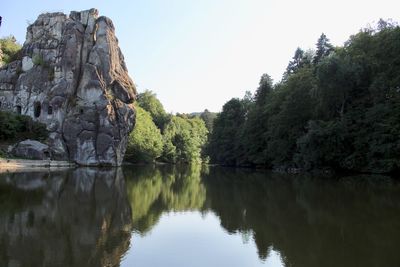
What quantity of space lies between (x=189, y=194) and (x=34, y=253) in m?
16.6

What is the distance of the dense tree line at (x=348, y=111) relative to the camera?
43156 millimetres

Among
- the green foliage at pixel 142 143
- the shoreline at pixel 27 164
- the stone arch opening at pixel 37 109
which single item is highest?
the stone arch opening at pixel 37 109

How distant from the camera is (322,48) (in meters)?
69.7

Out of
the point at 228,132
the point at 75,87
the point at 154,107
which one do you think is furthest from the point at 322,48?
the point at 154,107

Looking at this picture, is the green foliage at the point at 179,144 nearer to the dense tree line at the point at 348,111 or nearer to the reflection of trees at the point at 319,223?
the dense tree line at the point at 348,111

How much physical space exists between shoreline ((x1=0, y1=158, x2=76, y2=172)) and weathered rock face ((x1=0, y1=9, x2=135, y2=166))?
11.1ft

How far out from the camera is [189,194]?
26.5 m

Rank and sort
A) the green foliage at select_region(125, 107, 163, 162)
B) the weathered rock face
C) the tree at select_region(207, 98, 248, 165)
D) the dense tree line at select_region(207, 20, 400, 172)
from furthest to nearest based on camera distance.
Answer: the tree at select_region(207, 98, 248, 165) → the green foliage at select_region(125, 107, 163, 162) → the weathered rock face → the dense tree line at select_region(207, 20, 400, 172)

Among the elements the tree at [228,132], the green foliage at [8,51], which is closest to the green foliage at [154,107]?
the tree at [228,132]

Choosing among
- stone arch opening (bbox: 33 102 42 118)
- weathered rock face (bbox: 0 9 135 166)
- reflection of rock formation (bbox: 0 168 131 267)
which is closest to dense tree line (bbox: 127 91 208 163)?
weathered rock face (bbox: 0 9 135 166)

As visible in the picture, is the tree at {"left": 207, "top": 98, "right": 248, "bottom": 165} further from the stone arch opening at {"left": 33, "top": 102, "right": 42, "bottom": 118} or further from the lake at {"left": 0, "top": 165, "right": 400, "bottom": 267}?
the lake at {"left": 0, "top": 165, "right": 400, "bottom": 267}

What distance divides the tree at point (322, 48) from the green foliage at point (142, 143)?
Result: 32.6m

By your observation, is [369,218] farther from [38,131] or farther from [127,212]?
[38,131]

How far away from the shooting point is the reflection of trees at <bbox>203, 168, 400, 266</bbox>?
11047 mm
